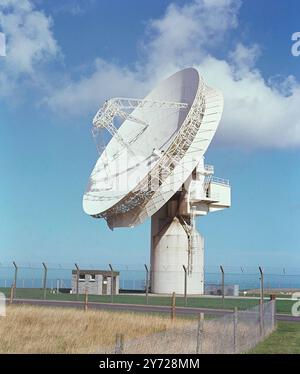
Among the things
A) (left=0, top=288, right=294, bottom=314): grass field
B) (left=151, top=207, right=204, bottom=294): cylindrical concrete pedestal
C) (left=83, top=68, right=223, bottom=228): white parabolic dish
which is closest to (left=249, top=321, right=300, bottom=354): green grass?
(left=0, top=288, right=294, bottom=314): grass field

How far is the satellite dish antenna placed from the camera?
35.0 metres

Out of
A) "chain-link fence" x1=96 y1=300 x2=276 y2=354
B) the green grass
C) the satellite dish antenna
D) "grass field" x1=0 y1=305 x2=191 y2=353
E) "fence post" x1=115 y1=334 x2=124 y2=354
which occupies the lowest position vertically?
the green grass

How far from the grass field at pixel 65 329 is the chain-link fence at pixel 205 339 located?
139 centimetres

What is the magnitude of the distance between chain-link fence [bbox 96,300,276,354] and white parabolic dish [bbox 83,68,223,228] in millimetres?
19535

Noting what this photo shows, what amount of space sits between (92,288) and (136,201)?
38.8 feet

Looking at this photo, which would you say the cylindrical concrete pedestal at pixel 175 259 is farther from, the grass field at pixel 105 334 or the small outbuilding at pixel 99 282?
the grass field at pixel 105 334

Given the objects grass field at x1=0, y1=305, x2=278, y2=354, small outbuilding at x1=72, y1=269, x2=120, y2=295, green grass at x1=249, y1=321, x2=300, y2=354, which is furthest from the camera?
small outbuilding at x1=72, y1=269, x2=120, y2=295

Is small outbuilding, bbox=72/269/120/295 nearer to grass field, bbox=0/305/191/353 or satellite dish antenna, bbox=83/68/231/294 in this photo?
satellite dish antenna, bbox=83/68/231/294

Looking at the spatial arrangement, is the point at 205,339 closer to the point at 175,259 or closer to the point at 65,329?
the point at 65,329

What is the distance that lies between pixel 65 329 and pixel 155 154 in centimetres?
1986

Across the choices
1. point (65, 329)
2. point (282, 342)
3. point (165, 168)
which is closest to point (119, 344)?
point (282, 342)

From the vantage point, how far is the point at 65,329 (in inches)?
641

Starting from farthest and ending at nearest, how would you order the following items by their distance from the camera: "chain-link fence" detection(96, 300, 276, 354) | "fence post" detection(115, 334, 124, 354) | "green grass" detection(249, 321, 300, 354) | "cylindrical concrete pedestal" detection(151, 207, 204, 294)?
"cylindrical concrete pedestal" detection(151, 207, 204, 294), "green grass" detection(249, 321, 300, 354), "chain-link fence" detection(96, 300, 276, 354), "fence post" detection(115, 334, 124, 354)

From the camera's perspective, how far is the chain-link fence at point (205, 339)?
929cm
